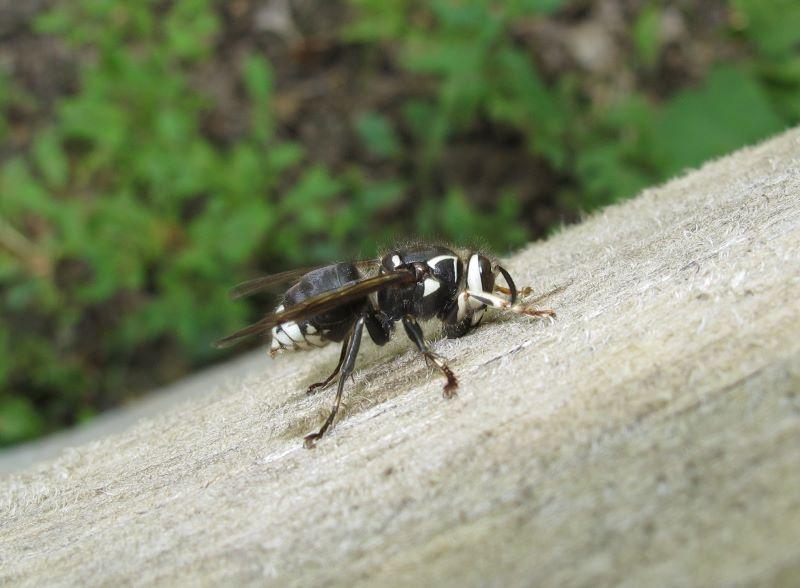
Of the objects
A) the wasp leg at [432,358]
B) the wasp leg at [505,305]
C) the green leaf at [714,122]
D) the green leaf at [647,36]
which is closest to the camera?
the wasp leg at [432,358]

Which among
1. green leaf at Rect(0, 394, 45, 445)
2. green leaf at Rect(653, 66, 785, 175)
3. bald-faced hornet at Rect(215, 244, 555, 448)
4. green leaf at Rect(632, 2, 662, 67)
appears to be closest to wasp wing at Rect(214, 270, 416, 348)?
bald-faced hornet at Rect(215, 244, 555, 448)

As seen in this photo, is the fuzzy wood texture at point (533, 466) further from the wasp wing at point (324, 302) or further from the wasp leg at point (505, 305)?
the wasp wing at point (324, 302)

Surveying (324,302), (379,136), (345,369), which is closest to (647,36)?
(379,136)

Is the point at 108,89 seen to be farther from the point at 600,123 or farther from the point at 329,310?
the point at 329,310

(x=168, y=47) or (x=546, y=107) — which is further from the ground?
(x=168, y=47)

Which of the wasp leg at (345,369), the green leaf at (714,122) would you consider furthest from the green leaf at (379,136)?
the wasp leg at (345,369)

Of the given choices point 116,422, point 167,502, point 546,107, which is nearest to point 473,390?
point 167,502
